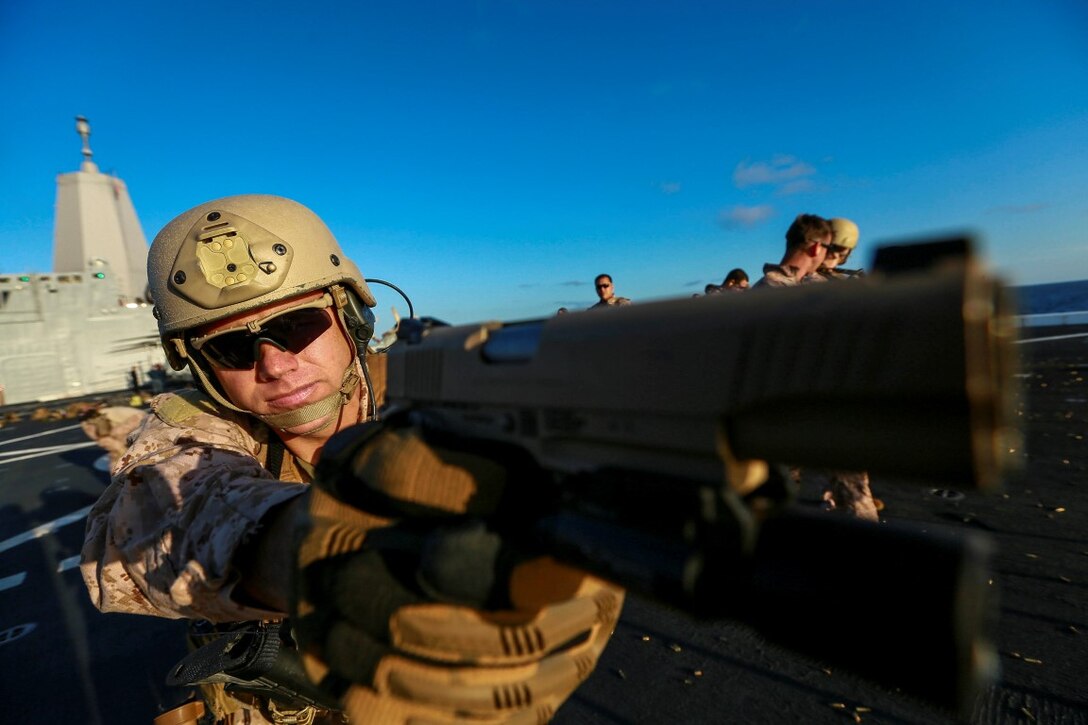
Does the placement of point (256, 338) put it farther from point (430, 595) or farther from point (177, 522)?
point (430, 595)

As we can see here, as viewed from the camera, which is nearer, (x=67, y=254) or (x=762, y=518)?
(x=762, y=518)

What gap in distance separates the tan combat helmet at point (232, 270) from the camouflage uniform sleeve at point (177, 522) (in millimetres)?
435

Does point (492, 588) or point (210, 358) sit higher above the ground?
point (210, 358)

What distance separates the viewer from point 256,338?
242cm

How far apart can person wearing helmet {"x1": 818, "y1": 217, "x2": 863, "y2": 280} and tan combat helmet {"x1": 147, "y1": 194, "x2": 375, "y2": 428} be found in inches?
197

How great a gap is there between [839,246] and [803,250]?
60 cm

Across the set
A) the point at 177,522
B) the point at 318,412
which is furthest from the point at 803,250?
the point at 177,522

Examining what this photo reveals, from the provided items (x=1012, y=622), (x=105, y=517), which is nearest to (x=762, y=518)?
(x=105, y=517)

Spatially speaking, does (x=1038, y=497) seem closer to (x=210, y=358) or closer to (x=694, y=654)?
(x=694, y=654)

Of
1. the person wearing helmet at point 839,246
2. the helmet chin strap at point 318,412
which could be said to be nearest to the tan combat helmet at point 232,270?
the helmet chin strap at point 318,412

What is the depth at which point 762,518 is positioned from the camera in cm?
92

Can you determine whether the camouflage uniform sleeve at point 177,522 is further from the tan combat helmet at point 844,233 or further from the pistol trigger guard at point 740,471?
the tan combat helmet at point 844,233

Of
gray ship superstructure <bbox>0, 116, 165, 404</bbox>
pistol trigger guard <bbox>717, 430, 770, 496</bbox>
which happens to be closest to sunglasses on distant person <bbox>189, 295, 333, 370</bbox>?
pistol trigger guard <bbox>717, 430, 770, 496</bbox>

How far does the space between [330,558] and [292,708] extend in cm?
206
